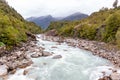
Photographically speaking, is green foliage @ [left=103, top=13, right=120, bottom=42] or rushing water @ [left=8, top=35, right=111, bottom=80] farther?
green foliage @ [left=103, top=13, right=120, bottom=42]

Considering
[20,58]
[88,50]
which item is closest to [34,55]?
[20,58]

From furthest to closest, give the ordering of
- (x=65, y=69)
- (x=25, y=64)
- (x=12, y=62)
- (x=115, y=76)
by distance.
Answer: (x=12, y=62), (x=25, y=64), (x=65, y=69), (x=115, y=76)

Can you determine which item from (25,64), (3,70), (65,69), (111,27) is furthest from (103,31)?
(3,70)

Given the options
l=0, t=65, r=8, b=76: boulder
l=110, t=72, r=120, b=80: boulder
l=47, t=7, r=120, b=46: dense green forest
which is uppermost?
l=47, t=7, r=120, b=46: dense green forest

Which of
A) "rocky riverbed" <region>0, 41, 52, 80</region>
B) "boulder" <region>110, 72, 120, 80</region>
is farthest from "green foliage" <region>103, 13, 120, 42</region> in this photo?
"boulder" <region>110, 72, 120, 80</region>

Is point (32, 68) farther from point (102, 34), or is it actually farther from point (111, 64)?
point (102, 34)

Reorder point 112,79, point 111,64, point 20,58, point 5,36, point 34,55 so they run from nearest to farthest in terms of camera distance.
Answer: point 112,79
point 111,64
point 20,58
point 34,55
point 5,36

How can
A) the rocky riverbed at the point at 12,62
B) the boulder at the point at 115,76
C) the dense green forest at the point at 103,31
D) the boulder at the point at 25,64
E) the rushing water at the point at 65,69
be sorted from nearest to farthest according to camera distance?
the boulder at the point at 115,76, the rushing water at the point at 65,69, the rocky riverbed at the point at 12,62, the boulder at the point at 25,64, the dense green forest at the point at 103,31

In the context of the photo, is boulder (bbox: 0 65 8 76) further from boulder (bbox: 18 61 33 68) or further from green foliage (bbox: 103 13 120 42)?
green foliage (bbox: 103 13 120 42)

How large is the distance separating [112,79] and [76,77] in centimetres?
500

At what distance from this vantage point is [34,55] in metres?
43.3

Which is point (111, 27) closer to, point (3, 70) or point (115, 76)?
point (115, 76)

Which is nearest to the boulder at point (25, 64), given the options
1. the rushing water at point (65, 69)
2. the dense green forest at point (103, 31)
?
the rushing water at point (65, 69)

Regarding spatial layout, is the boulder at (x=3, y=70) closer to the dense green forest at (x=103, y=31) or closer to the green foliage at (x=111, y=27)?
the dense green forest at (x=103, y=31)
